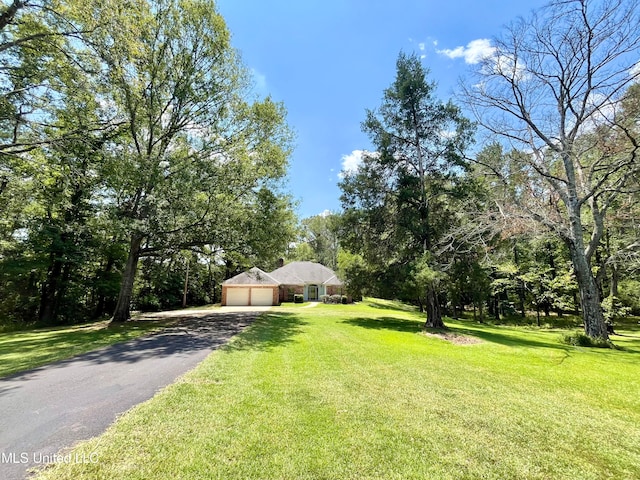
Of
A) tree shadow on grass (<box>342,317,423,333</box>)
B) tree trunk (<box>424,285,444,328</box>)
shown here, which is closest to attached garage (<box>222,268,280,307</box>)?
tree shadow on grass (<box>342,317,423,333</box>)

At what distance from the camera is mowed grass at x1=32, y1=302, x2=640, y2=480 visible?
2992 mm

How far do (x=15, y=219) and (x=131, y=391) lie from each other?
19.3m

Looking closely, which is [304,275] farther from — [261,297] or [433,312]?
[433,312]

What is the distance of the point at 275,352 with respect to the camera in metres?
8.29

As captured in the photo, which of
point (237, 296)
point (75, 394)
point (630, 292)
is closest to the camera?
point (75, 394)

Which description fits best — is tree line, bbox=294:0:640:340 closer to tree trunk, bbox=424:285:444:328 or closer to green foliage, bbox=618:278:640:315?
tree trunk, bbox=424:285:444:328

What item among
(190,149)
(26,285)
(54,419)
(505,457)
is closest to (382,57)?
(190,149)

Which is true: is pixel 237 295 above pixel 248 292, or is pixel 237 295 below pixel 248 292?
below

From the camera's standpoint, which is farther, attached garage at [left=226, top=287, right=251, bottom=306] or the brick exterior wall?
the brick exterior wall

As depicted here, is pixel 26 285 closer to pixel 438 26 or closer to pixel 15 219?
pixel 15 219

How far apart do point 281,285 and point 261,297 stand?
4380mm

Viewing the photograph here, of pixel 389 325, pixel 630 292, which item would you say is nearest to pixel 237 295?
pixel 389 325

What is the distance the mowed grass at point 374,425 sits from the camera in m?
2.99

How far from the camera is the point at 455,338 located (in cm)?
1232
